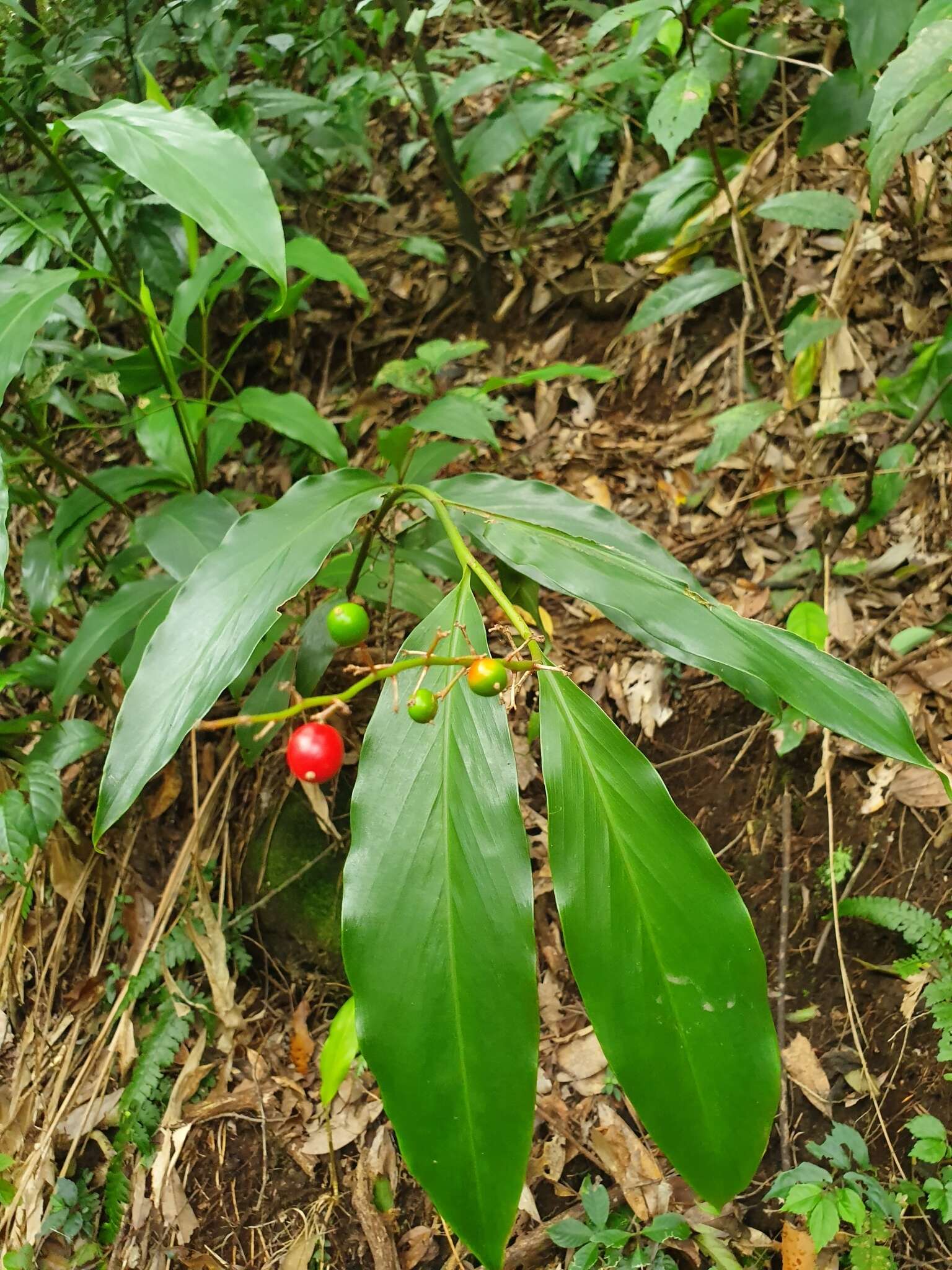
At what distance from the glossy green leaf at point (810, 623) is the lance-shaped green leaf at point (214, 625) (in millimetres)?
913

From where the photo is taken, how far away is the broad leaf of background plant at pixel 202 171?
0.94m

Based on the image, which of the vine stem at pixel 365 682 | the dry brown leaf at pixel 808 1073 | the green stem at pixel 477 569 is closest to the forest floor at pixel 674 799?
the dry brown leaf at pixel 808 1073

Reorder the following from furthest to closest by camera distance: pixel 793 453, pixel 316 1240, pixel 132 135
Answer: pixel 793 453 < pixel 316 1240 < pixel 132 135

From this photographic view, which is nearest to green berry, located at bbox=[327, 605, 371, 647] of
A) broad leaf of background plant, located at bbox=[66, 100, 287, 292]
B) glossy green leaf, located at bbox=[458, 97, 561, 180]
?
broad leaf of background plant, located at bbox=[66, 100, 287, 292]

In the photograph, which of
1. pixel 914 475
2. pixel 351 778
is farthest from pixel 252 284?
pixel 914 475

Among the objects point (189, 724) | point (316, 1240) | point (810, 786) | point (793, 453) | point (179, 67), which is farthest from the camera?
point (179, 67)

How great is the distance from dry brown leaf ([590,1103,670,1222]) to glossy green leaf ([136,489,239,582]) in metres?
1.17

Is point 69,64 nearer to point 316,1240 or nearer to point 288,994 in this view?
point 288,994

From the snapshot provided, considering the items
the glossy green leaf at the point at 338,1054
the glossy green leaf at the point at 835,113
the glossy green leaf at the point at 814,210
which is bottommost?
the glossy green leaf at the point at 338,1054

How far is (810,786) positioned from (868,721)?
0.76 m

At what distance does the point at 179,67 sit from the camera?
208 cm

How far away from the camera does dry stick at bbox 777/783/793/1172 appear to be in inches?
49.6

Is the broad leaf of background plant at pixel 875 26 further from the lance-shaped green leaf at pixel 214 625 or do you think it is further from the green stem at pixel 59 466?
the green stem at pixel 59 466

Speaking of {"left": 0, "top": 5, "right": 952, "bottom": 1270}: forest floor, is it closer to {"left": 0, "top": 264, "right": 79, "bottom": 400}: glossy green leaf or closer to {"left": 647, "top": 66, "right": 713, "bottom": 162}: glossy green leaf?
{"left": 647, "top": 66, "right": 713, "bottom": 162}: glossy green leaf
